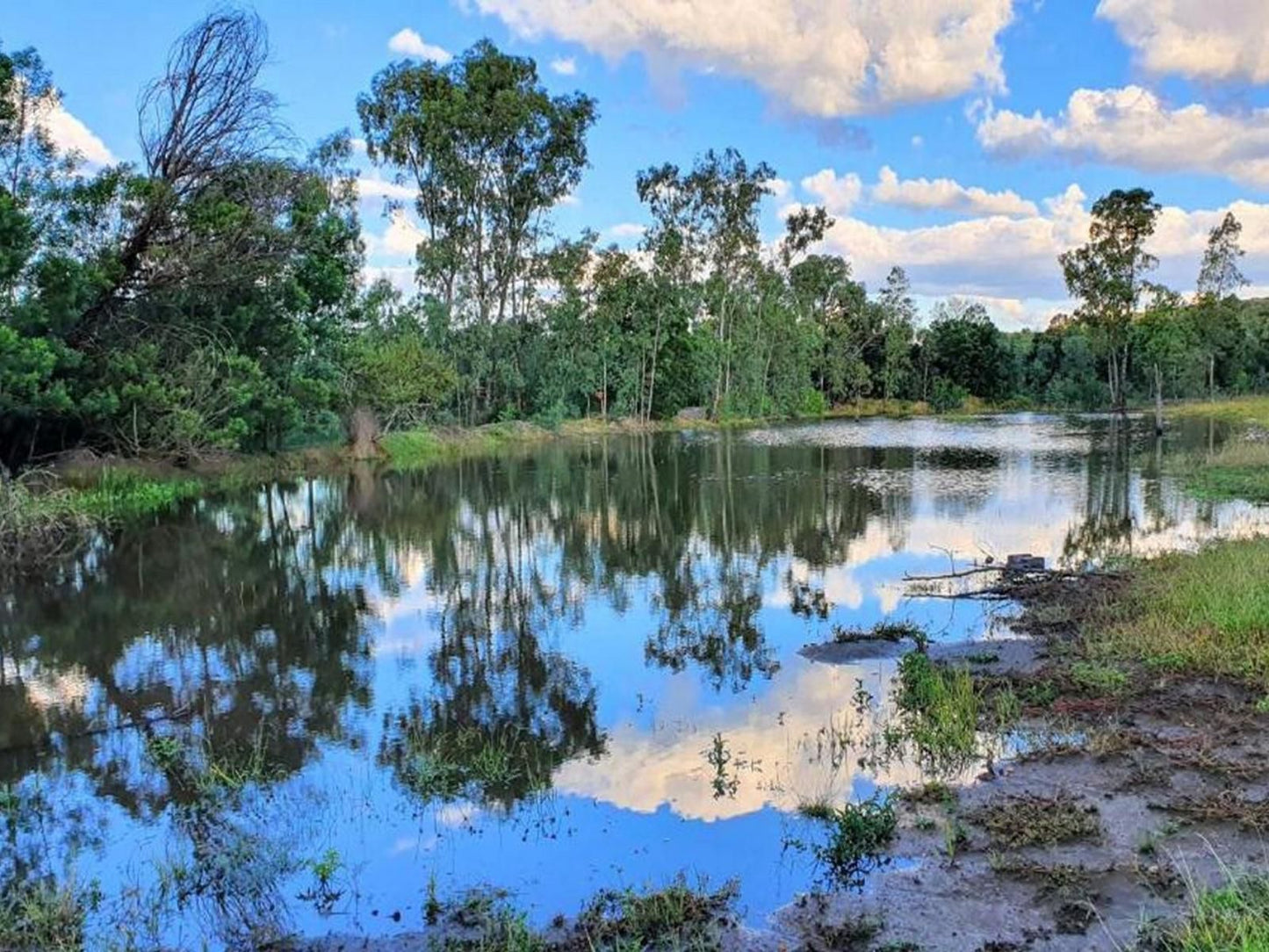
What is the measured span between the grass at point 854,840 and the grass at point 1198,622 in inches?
154

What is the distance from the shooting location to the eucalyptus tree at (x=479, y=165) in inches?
1753

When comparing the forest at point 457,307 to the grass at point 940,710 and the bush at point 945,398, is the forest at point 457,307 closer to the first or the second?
the bush at point 945,398

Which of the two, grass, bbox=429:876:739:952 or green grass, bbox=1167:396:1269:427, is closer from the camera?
grass, bbox=429:876:739:952

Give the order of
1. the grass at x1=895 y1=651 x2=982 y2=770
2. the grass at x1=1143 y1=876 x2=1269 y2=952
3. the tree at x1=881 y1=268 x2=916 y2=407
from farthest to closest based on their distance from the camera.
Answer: the tree at x1=881 y1=268 x2=916 y2=407 < the grass at x1=895 y1=651 x2=982 y2=770 < the grass at x1=1143 y1=876 x2=1269 y2=952

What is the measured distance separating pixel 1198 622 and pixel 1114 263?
38613mm

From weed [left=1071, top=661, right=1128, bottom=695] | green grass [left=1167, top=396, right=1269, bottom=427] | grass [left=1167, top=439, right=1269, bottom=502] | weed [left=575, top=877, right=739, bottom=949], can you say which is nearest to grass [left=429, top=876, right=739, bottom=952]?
weed [left=575, top=877, right=739, bottom=949]

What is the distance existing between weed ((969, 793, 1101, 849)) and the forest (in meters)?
20.1

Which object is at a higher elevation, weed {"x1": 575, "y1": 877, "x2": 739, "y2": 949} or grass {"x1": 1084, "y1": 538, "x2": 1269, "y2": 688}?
grass {"x1": 1084, "y1": 538, "x2": 1269, "y2": 688}

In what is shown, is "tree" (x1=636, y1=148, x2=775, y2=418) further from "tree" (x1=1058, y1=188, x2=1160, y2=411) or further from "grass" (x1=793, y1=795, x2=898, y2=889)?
"grass" (x1=793, y1=795, x2=898, y2=889)

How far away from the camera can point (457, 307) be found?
48344 millimetres

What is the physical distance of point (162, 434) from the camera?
25078mm

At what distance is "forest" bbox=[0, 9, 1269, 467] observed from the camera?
2334 cm

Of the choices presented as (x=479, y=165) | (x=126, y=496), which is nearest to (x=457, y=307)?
(x=479, y=165)

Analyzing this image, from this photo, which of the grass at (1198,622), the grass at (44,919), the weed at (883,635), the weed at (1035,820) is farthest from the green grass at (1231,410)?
the grass at (44,919)
